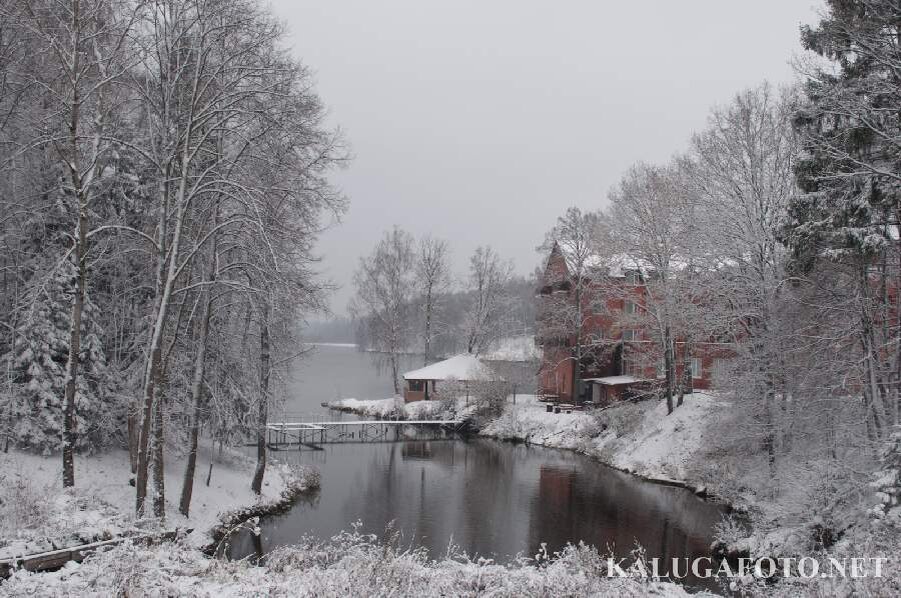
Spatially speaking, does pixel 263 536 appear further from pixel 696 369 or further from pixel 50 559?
pixel 696 369

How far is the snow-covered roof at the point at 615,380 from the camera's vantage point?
35375 millimetres

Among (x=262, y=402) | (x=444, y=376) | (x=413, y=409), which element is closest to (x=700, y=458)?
(x=262, y=402)

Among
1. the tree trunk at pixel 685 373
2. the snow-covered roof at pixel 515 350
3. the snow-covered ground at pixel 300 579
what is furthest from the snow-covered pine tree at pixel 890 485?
the snow-covered roof at pixel 515 350

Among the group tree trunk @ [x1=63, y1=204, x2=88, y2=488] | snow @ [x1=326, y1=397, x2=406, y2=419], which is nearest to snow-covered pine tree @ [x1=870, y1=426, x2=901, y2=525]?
tree trunk @ [x1=63, y1=204, x2=88, y2=488]

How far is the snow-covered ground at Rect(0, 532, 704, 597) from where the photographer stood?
746cm

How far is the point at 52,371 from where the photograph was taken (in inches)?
607

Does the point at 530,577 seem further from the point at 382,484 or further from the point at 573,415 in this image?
the point at 573,415

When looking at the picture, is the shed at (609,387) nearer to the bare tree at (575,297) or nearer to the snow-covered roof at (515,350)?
the bare tree at (575,297)

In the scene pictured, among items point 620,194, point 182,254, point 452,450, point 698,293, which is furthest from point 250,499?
point 620,194

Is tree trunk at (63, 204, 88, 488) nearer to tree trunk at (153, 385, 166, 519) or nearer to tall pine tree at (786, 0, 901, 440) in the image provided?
tree trunk at (153, 385, 166, 519)

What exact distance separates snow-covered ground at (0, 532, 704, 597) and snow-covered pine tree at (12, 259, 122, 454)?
8.21 m

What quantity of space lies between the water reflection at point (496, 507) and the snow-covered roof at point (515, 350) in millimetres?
12024

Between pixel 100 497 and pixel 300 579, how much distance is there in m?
8.30

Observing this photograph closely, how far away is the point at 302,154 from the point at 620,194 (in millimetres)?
21280
